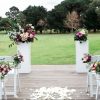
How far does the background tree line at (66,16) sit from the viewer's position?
6320 centimetres

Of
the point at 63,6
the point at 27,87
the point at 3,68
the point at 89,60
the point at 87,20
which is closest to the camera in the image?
the point at 3,68

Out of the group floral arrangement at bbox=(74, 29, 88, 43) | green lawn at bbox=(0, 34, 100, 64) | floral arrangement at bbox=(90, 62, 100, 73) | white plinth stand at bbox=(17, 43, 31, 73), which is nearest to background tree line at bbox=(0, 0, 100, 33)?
green lawn at bbox=(0, 34, 100, 64)

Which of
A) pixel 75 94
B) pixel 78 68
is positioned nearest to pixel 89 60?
pixel 75 94

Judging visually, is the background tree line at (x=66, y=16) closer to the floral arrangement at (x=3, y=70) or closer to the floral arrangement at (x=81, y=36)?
the floral arrangement at (x=81, y=36)

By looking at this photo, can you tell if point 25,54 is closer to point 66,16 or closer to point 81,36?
point 81,36

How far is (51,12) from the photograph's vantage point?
6631 cm

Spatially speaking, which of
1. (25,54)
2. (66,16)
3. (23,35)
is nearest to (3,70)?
(23,35)

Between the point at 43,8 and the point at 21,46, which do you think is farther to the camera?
the point at 43,8

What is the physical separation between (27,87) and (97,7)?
56548 mm

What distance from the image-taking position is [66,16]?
6681 centimetres

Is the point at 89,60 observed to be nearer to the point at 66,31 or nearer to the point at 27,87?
the point at 27,87

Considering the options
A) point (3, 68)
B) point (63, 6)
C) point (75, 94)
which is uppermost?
point (63, 6)

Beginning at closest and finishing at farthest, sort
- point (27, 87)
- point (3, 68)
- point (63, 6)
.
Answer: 1. point (3, 68)
2. point (27, 87)
3. point (63, 6)

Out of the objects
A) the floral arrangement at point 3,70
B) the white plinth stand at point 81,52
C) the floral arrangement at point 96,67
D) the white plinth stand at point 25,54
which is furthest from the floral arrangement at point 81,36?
the floral arrangement at point 3,70
